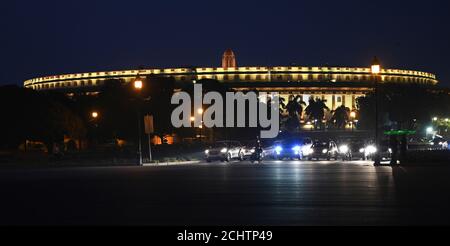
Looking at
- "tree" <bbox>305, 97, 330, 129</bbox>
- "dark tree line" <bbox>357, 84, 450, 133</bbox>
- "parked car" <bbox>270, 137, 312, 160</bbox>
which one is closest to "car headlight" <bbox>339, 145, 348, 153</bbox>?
"parked car" <bbox>270, 137, 312, 160</bbox>

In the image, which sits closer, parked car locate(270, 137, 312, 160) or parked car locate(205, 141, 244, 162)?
parked car locate(205, 141, 244, 162)

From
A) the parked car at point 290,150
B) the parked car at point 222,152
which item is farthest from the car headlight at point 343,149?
the parked car at point 222,152

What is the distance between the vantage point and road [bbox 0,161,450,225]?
17.8 m

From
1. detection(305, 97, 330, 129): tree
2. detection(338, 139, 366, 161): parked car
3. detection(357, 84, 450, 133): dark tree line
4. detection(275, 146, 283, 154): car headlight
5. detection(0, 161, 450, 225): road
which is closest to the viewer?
detection(0, 161, 450, 225): road

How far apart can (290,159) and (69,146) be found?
179 ft

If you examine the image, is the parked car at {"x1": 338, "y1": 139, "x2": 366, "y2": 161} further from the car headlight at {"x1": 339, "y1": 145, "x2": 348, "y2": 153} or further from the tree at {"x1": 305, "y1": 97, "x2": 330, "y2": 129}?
the tree at {"x1": 305, "y1": 97, "x2": 330, "y2": 129}

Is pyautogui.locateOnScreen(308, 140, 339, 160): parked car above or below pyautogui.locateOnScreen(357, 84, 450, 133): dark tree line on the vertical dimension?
below

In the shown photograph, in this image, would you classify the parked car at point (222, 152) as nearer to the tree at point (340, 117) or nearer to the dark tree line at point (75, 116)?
the dark tree line at point (75, 116)

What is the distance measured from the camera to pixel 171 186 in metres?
27.9

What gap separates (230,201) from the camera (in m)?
22.0

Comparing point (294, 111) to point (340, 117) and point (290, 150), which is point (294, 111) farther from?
point (290, 150)

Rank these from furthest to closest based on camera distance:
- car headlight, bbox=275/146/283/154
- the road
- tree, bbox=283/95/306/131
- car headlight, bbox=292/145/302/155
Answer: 1. tree, bbox=283/95/306/131
2. car headlight, bbox=275/146/283/154
3. car headlight, bbox=292/145/302/155
4. the road
